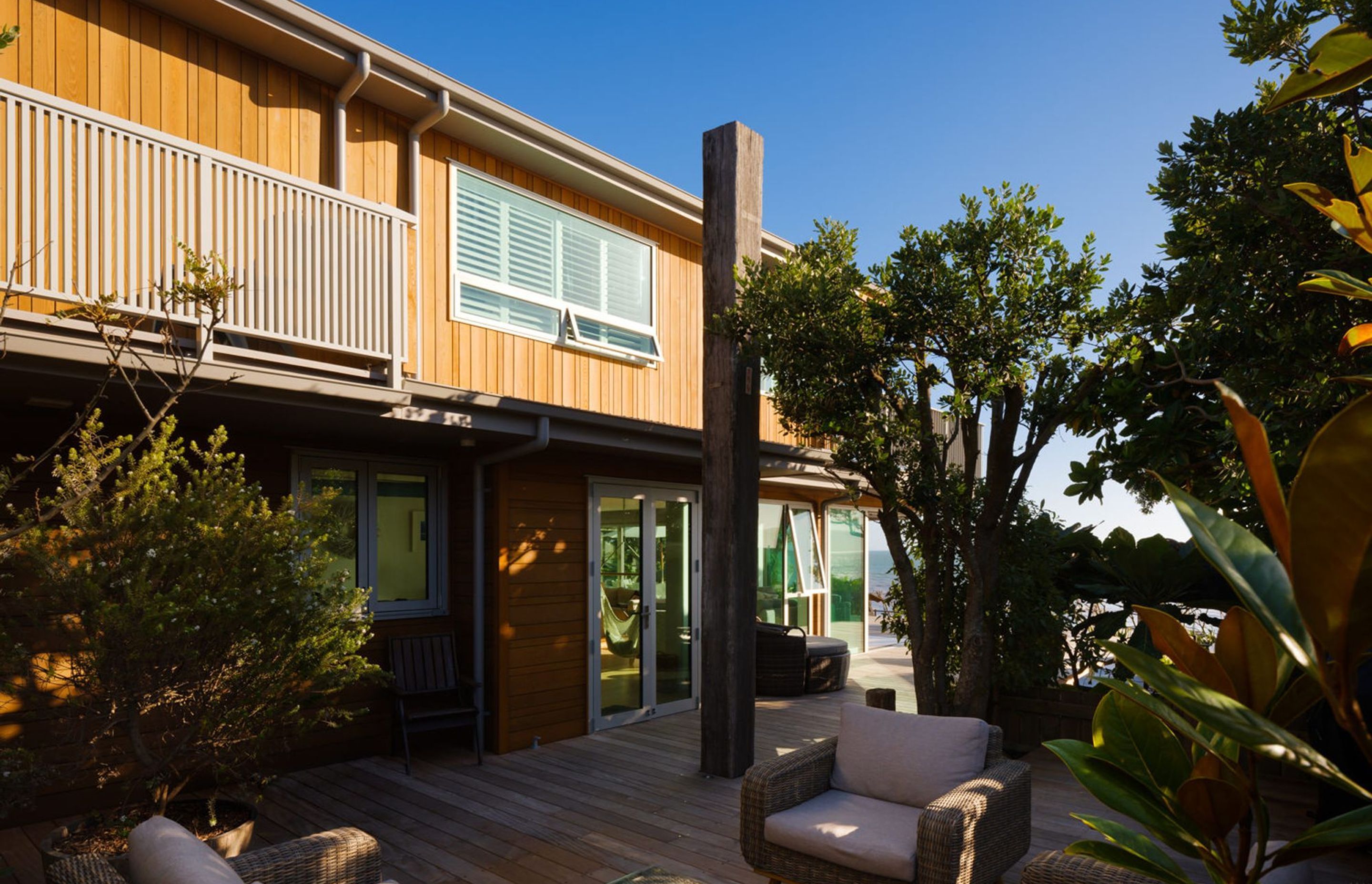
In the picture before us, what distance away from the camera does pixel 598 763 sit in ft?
21.1

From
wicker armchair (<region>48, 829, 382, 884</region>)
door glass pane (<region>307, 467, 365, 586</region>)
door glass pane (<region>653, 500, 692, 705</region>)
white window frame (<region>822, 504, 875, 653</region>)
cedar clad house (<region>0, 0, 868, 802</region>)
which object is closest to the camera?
wicker armchair (<region>48, 829, 382, 884</region>)

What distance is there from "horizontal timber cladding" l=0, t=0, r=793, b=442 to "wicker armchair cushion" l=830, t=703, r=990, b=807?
227 centimetres

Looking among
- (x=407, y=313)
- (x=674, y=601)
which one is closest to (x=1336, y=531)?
(x=407, y=313)

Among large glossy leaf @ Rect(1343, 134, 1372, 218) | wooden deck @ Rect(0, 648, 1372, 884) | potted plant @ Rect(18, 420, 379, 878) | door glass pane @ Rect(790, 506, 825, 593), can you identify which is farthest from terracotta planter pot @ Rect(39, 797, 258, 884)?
door glass pane @ Rect(790, 506, 825, 593)

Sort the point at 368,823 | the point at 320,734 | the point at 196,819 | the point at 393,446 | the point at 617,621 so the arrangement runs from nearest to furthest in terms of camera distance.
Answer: the point at 196,819 → the point at 368,823 → the point at 320,734 → the point at 393,446 → the point at 617,621

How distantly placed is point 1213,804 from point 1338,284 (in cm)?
55

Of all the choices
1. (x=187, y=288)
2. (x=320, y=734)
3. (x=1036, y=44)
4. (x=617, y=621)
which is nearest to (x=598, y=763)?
(x=617, y=621)

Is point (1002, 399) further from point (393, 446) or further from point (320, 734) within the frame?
point (320, 734)

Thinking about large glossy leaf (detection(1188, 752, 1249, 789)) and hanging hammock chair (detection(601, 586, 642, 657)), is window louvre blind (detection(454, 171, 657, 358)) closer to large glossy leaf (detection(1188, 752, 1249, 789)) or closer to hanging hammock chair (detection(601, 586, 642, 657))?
hanging hammock chair (detection(601, 586, 642, 657))

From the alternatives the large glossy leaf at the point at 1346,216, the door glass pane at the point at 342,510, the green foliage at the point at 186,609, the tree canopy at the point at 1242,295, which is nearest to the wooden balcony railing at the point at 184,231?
the green foliage at the point at 186,609

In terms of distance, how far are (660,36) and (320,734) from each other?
966 centimetres

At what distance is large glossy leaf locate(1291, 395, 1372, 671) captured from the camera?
488mm

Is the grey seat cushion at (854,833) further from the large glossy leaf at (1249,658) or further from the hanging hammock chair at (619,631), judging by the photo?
the hanging hammock chair at (619,631)

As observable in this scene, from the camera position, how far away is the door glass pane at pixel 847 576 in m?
11.9
